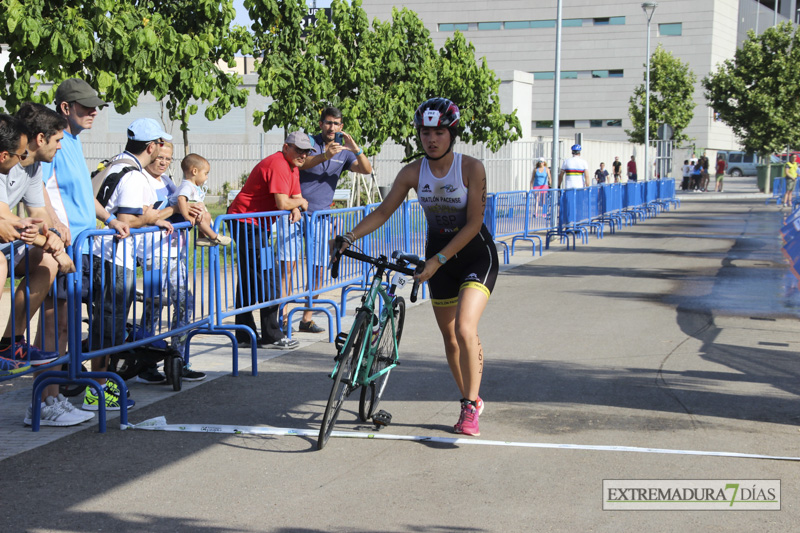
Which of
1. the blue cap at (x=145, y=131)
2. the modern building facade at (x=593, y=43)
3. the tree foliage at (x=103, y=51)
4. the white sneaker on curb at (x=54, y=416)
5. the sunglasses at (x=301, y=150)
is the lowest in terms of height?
the white sneaker on curb at (x=54, y=416)

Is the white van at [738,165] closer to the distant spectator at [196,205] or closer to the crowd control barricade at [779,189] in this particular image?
the crowd control barricade at [779,189]

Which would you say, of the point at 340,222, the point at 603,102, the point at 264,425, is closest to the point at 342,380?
the point at 264,425

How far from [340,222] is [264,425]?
400cm

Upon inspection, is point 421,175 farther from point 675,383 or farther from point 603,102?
point 603,102

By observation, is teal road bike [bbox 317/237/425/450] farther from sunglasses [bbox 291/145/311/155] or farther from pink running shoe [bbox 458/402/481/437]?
sunglasses [bbox 291/145/311/155]

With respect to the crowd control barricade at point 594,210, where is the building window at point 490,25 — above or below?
above

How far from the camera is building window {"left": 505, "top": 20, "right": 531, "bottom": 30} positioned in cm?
7369

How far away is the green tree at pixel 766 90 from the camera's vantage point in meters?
51.2

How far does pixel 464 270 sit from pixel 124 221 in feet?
8.32

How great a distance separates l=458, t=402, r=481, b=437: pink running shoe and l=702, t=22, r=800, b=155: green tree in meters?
49.8

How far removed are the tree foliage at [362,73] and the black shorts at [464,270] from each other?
11.8 metres

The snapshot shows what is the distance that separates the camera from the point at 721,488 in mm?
4867

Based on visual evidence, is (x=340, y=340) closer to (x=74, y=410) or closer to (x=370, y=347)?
(x=370, y=347)

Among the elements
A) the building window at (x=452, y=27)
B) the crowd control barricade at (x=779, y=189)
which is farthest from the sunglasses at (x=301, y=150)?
the building window at (x=452, y=27)
